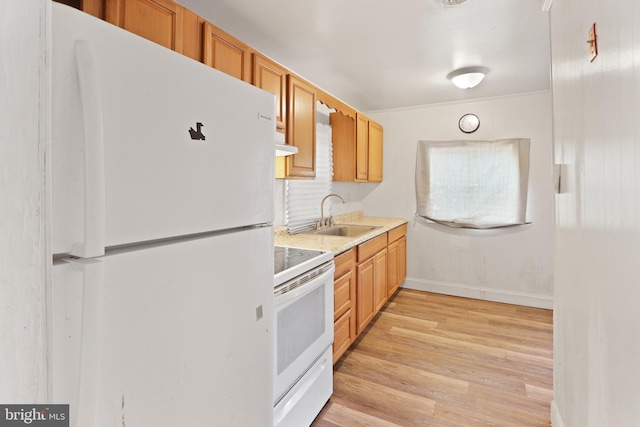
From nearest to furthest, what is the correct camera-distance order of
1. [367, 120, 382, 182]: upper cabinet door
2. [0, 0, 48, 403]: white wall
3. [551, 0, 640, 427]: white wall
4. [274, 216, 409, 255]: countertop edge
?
[0, 0, 48, 403]: white wall < [551, 0, 640, 427]: white wall < [274, 216, 409, 255]: countertop edge < [367, 120, 382, 182]: upper cabinet door

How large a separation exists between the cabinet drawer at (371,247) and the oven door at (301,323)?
0.68m


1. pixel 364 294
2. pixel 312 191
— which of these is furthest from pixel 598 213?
pixel 312 191

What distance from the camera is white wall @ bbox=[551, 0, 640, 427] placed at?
2.74ft

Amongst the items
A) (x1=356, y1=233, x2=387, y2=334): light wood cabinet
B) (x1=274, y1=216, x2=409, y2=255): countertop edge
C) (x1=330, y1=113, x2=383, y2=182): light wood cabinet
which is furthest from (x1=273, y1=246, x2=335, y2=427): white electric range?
(x1=330, y1=113, x2=383, y2=182): light wood cabinet

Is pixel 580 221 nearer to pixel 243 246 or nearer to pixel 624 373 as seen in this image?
pixel 624 373

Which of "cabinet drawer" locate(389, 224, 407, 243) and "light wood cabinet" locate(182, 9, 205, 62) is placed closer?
"light wood cabinet" locate(182, 9, 205, 62)

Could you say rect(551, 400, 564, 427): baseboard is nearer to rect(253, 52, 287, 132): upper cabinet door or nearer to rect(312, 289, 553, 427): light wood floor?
rect(312, 289, 553, 427): light wood floor

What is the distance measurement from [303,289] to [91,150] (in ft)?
3.75

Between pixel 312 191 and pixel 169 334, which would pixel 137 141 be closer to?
pixel 169 334

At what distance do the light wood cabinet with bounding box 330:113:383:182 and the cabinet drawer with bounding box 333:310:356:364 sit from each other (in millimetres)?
1558

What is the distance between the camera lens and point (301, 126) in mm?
2320

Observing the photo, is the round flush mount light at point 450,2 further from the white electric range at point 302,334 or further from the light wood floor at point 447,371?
the light wood floor at point 447,371

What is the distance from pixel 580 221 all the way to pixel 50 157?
171 centimetres

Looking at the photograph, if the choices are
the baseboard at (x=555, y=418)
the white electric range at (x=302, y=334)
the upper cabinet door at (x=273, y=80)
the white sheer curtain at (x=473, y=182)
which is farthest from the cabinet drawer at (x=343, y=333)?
the white sheer curtain at (x=473, y=182)
